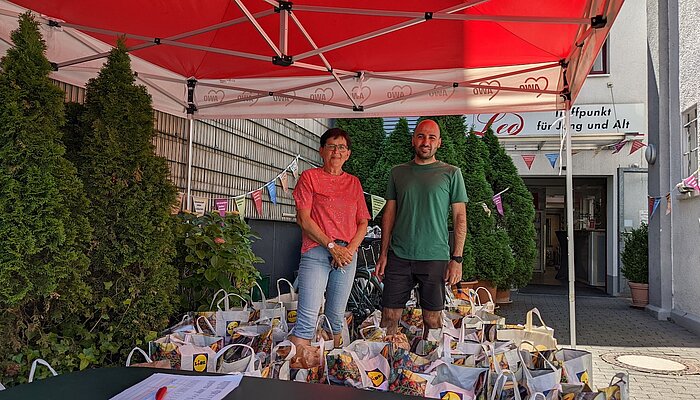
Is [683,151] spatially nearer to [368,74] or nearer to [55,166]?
[368,74]

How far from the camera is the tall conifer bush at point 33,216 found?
6.79ft

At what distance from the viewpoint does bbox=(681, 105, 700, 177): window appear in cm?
707

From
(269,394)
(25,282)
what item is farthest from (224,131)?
(269,394)

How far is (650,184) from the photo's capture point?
888cm

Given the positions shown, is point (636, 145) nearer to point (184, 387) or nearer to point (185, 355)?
point (185, 355)

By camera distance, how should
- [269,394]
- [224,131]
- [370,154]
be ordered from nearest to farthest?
[269,394] → [224,131] → [370,154]

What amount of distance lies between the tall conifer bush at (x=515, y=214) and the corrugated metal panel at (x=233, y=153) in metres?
3.45

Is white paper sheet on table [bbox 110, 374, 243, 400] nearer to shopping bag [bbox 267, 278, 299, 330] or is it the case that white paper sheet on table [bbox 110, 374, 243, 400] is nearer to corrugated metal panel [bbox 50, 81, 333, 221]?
shopping bag [bbox 267, 278, 299, 330]

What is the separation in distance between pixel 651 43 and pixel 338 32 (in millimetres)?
7109

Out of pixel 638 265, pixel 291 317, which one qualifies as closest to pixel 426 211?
pixel 291 317

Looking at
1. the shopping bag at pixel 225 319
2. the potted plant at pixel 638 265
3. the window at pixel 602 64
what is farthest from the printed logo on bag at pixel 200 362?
the window at pixel 602 64

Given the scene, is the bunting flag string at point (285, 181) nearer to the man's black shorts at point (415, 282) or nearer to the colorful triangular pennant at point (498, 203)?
the colorful triangular pennant at point (498, 203)

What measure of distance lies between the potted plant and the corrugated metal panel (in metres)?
6.03

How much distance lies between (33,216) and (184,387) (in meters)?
1.48
